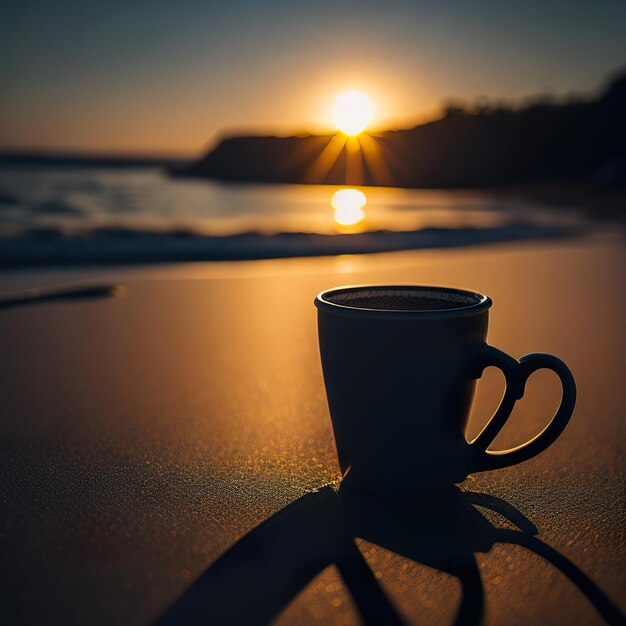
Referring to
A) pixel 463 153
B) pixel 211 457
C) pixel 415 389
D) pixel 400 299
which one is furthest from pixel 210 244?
pixel 463 153

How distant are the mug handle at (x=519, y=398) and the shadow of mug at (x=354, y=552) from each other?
77 mm

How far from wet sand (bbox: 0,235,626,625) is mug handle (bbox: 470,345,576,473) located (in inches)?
3.2

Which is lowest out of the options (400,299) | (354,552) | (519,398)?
(354,552)

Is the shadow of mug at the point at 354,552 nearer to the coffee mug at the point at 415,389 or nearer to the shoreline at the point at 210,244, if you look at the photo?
the coffee mug at the point at 415,389

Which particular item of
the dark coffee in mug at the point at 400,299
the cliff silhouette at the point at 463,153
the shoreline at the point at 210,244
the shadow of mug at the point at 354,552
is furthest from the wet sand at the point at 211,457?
the cliff silhouette at the point at 463,153

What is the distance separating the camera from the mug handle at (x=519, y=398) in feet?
2.84

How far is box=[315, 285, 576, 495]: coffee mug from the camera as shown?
85 cm

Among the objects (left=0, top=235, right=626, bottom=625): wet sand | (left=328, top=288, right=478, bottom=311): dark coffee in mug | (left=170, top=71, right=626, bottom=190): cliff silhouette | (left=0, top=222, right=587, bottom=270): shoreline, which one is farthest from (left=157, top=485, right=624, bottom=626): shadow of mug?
(left=170, top=71, right=626, bottom=190): cliff silhouette

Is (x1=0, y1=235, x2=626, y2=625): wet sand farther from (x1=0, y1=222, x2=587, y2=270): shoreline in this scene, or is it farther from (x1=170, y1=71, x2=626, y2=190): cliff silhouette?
(x1=170, y1=71, x2=626, y2=190): cliff silhouette

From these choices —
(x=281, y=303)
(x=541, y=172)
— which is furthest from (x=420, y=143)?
(x=281, y=303)

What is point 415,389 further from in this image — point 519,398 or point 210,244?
point 210,244

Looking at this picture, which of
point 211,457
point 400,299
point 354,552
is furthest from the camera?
point 211,457

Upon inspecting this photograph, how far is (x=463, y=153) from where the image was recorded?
121 ft

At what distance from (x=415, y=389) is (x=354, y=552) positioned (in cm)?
24
